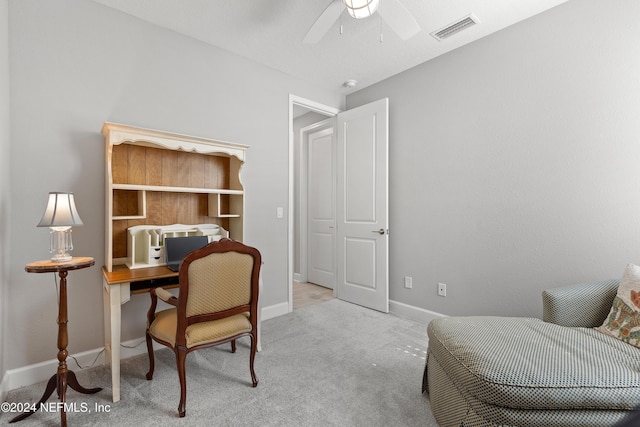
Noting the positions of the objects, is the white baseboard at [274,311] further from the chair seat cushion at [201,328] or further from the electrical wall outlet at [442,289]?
the electrical wall outlet at [442,289]

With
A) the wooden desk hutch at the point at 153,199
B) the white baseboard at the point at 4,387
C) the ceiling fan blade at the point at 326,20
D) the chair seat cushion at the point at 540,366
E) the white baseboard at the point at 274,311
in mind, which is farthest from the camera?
the white baseboard at the point at 274,311

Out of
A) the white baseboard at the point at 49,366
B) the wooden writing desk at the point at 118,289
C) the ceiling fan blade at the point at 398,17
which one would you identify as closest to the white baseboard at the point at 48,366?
the white baseboard at the point at 49,366

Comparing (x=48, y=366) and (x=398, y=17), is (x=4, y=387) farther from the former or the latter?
(x=398, y=17)

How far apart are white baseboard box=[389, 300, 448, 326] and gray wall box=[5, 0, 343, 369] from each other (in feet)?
8.10

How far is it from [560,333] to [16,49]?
3.66 metres

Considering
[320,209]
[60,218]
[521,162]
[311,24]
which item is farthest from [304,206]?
[60,218]

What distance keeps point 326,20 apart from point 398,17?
473mm

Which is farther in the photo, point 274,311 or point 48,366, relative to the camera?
point 274,311

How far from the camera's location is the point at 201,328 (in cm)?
172

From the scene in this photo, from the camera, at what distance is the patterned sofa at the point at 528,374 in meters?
1.15

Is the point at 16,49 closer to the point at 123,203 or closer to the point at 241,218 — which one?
the point at 123,203

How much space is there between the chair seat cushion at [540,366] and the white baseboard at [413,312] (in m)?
1.43

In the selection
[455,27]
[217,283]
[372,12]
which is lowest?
[217,283]

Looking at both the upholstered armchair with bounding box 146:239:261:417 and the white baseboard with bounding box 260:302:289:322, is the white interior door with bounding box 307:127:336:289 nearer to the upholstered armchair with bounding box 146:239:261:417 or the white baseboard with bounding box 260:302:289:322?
the white baseboard with bounding box 260:302:289:322
